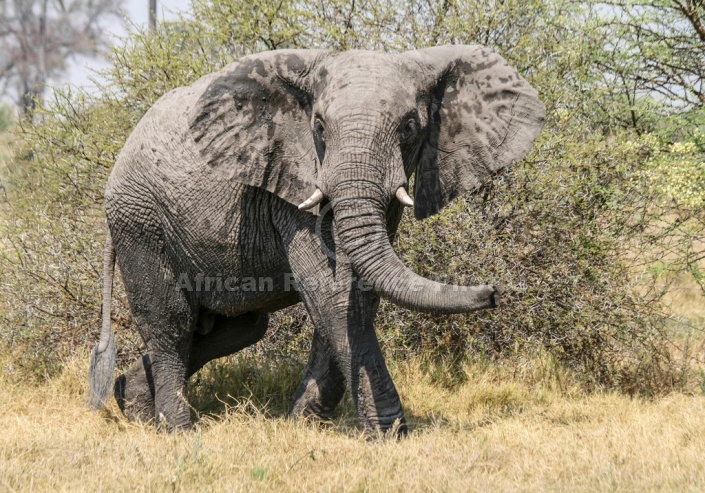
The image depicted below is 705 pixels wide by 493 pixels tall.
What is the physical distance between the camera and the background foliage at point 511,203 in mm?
6551

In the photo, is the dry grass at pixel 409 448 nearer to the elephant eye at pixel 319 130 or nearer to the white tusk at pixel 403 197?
the white tusk at pixel 403 197

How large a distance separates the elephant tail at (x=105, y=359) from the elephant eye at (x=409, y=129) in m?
2.29

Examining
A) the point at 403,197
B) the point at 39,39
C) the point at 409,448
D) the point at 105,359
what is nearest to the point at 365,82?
the point at 403,197

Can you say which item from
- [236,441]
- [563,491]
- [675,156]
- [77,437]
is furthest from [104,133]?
[563,491]

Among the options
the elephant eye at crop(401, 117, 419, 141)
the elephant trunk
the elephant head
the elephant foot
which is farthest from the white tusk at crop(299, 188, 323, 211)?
the elephant foot

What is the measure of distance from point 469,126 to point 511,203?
2.22 meters

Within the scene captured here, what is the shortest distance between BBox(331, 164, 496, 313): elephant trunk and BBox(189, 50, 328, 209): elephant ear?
550 mm

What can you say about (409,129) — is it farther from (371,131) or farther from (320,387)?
(320,387)

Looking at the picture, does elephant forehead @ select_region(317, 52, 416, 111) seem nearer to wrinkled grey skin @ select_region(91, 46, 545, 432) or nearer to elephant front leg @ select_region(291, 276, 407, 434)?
wrinkled grey skin @ select_region(91, 46, 545, 432)

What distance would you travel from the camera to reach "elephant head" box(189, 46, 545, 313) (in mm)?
4055

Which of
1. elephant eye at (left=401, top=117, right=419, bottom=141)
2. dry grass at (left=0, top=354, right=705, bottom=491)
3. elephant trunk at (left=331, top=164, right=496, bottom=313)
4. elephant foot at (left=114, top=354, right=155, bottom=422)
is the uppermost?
elephant eye at (left=401, top=117, right=419, bottom=141)

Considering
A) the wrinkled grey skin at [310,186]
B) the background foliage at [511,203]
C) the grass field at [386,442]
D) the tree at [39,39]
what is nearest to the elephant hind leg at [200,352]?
the grass field at [386,442]

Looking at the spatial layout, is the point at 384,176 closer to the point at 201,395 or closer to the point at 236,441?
the point at 236,441

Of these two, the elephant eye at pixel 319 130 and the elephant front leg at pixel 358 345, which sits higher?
the elephant eye at pixel 319 130
